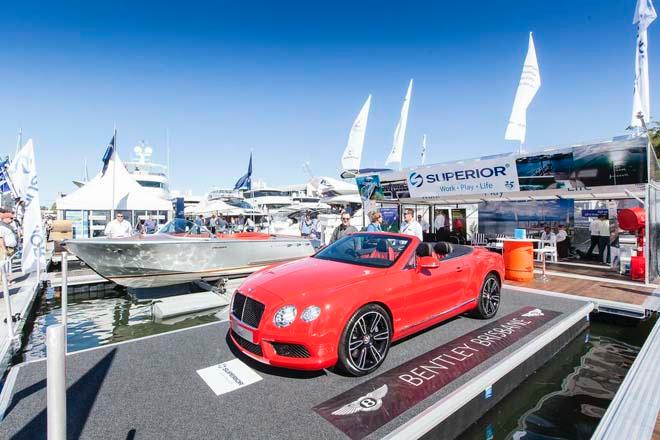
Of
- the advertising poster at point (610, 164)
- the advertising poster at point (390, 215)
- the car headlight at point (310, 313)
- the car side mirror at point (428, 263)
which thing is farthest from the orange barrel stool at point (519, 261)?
the advertising poster at point (390, 215)

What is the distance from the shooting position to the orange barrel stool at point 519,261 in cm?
808

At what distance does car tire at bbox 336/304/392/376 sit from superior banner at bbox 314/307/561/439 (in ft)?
0.53

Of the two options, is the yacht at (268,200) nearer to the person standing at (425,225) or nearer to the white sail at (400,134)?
the white sail at (400,134)

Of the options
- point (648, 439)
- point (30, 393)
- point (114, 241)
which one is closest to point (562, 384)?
point (648, 439)

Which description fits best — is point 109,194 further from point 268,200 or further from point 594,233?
point 268,200

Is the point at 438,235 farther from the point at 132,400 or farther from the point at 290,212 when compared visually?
the point at 290,212

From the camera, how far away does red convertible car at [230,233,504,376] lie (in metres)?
3.15

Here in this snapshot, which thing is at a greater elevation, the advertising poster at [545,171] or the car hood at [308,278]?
the advertising poster at [545,171]

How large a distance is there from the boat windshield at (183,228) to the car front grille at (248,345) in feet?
20.0

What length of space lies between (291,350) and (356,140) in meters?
16.7

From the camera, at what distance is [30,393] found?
308 cm

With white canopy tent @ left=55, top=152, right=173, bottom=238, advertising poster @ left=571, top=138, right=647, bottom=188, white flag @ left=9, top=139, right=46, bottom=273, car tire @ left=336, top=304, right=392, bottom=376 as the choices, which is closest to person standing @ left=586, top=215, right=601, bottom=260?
advertising poster @ left=571, top=138, right=647, bottom=188

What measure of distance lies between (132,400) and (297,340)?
151 cm

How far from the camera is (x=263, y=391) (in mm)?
3145
